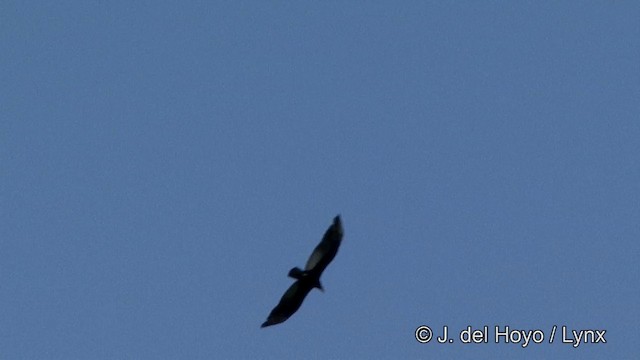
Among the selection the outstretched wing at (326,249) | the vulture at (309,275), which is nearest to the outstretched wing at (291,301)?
the vulture at (309,275)

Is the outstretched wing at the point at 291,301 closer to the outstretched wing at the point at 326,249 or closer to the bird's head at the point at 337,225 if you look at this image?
the outstretched wing at the point at 326,249

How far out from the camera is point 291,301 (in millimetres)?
65188

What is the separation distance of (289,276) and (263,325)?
2198mm

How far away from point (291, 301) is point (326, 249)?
268cm

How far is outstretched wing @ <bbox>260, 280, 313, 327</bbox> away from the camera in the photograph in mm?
64812

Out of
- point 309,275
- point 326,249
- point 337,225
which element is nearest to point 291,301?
point 309,275

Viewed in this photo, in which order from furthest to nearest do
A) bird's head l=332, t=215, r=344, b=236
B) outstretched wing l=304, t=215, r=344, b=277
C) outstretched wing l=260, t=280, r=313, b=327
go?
outstretched wing l=260, t=280, r=313, b=327, outstretched wing l=304, t=215, r=344, b=277, bird's head l=332, t=215, r=344, b=236

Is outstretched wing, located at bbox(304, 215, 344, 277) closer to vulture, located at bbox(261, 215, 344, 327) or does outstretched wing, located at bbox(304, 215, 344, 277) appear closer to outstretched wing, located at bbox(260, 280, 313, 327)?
vulture, located at bbox(261, 215, 344, 327)

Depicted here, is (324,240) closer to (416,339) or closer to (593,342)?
(416,339)

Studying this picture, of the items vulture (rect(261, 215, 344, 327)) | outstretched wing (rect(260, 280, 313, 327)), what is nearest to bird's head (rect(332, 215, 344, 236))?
vulture (rect(261, 215, 344, 327))

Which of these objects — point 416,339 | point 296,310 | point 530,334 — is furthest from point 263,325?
point 530,334

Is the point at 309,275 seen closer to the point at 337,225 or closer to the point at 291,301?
the point at 291,301

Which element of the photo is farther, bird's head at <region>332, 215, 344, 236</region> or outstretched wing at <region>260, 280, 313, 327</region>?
outstretched wing at <region>260, 280, 313, 327</region>


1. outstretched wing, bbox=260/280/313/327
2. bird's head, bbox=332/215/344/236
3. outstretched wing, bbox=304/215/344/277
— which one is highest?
bird's head, bbox=332/215/344/236
